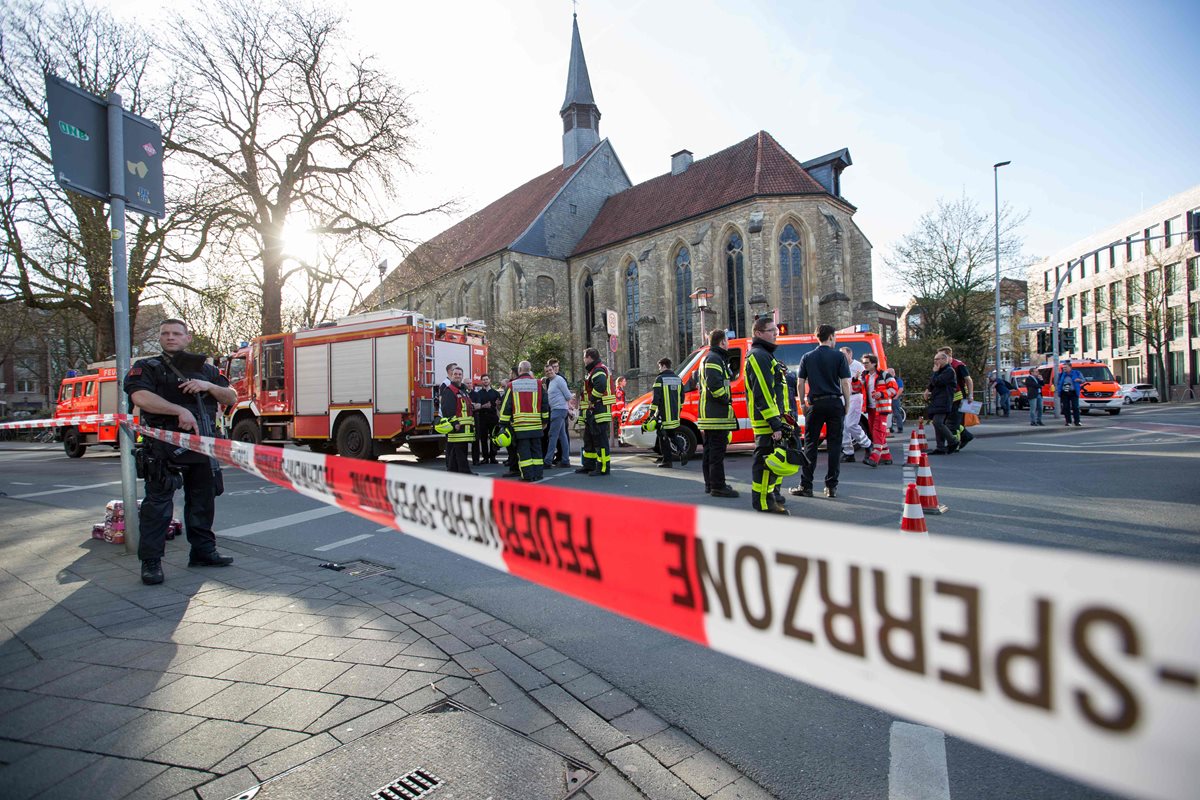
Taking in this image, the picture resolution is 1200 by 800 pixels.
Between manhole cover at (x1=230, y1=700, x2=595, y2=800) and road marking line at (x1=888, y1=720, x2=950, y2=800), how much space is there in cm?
96

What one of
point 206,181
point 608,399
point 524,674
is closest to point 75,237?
point 206,181

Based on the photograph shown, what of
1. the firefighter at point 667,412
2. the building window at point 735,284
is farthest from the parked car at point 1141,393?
the firefighter at point 667,412

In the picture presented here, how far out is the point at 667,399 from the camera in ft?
32.2

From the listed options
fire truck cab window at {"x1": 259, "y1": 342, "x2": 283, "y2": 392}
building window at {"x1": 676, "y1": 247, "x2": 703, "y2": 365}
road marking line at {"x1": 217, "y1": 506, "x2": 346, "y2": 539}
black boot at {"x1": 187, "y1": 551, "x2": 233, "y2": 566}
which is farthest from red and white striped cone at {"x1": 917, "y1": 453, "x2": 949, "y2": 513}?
building window at {"x1": 676, "y1": 247, "x2": 703, "y2": 365}

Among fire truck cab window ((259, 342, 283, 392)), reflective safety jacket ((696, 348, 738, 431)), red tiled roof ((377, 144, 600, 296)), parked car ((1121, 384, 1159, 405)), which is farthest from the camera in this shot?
red tiled roof ((377, 144, 600, 296))

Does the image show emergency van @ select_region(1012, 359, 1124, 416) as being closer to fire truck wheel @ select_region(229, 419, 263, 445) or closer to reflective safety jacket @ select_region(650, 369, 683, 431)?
reflective safety jacket @ select_region(650, 369, 683, 431)

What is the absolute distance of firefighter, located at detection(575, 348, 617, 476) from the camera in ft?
29.5

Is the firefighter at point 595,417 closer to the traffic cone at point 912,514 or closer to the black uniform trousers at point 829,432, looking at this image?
the black uniform trousers at point 829,432

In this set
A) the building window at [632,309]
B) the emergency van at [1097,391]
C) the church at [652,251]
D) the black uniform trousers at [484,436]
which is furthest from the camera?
the building window at [632,309]

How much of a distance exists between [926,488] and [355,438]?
33.2ft

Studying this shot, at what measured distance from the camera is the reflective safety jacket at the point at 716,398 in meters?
6.63

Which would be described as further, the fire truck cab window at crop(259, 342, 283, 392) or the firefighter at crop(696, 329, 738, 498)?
the fire truck cab window at crop(259, 342, 283, 392)

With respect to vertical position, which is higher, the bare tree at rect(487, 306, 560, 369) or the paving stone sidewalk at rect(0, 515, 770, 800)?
the bare tree at rect(487, 306, 560, 369)

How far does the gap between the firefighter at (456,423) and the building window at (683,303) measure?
25848mm
